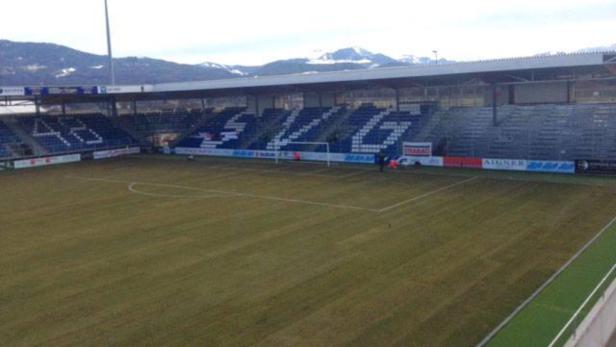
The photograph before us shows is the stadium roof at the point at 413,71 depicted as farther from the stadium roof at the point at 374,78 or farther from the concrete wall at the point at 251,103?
the concrete wall at the point at 251,103

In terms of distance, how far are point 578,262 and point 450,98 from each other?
32.0 meters

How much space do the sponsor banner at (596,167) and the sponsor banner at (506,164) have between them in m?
3.35

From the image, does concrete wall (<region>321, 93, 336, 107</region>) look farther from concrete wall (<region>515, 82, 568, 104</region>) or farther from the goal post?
concrete wall (<region>515, 82, 568, 104</region>)

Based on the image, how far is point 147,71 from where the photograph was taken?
178 m

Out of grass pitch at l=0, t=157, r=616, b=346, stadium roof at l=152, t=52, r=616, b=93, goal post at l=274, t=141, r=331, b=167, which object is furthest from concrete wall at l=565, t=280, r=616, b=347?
goal post at l=274, t=141, r=331, b=167

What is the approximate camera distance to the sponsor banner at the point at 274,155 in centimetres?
4489

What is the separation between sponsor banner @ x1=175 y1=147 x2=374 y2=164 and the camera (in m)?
44.9

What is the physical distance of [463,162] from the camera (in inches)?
1551

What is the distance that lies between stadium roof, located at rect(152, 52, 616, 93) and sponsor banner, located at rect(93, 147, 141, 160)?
9.00 m

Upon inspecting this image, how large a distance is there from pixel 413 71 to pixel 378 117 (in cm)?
1098

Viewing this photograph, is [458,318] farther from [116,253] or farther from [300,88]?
[300,88]

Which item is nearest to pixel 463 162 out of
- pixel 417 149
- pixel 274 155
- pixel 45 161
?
pixel 417 149

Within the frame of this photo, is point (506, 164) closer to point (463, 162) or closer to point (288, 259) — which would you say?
point (463, 162)

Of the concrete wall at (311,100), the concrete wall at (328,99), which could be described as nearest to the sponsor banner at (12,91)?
the concrete wall at (311,100)
